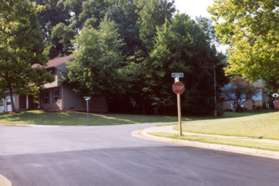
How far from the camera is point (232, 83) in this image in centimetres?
7988

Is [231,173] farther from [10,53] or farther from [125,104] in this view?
[125,104]

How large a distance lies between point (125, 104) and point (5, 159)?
49.4 meters

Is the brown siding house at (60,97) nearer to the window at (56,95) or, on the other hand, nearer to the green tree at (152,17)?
the window at (56,95)

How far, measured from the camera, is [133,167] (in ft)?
43.2

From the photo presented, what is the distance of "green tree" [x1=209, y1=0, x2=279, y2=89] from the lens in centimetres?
2681

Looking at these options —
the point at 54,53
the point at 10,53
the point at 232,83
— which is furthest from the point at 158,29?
the point at 54,53

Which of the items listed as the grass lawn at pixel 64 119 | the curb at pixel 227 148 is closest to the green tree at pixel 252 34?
the curb at pixel 227 148

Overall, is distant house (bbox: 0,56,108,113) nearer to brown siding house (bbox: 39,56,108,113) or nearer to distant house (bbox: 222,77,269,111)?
brown siding house (bbox: 39,56,108,113)

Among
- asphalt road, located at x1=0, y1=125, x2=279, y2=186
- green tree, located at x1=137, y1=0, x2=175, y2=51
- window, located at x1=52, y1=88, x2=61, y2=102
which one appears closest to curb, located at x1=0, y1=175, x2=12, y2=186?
asphalt road, located at x1=0, y1=125, x2=279, y2=186

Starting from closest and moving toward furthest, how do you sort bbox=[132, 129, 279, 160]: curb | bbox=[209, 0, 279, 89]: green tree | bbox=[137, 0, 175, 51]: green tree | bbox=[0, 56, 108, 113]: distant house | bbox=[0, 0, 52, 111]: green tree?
bbox=[132, 129, 279, 160]: curb, bbox=[209, 0, 279, 89]: green tree, bbox=[0, 0, 52, 111]: green tree, bbox=[0, 56, 108, 113]: distant house, bbox=[137, 0, 175, 51]: green tree

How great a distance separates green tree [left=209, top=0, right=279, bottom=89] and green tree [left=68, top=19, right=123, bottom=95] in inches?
1143

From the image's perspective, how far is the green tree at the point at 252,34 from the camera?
26812 millimetres

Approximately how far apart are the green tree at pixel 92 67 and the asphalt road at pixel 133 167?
126 ft

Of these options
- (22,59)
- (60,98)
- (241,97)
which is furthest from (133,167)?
(241,97)
